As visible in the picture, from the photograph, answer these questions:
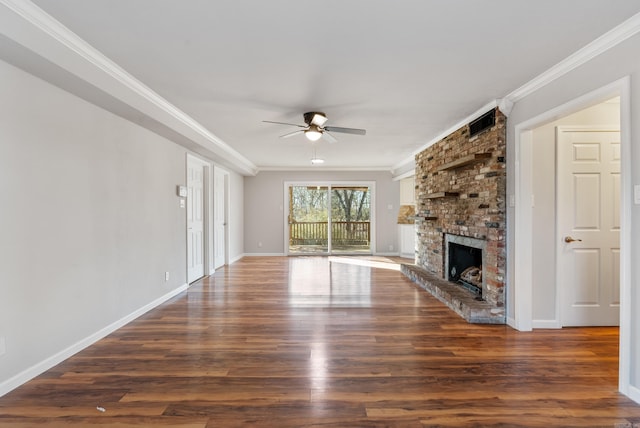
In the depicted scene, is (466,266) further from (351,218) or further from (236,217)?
(236,217)

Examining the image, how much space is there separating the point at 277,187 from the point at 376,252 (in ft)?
10.3

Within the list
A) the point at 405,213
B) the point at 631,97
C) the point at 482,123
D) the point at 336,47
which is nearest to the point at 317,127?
the point at 336,47

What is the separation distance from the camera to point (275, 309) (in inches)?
159

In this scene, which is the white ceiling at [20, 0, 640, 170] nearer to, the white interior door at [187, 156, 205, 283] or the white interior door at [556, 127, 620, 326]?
the white interior door at [556, 127, 620, 326]

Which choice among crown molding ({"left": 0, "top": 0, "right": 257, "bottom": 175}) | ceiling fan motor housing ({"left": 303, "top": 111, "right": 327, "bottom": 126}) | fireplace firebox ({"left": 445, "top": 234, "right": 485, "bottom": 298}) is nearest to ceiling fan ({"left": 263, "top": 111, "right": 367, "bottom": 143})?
ceiling fan motor housing ({"left": 303, "top": 111, "right": 327, "bottom": 126})

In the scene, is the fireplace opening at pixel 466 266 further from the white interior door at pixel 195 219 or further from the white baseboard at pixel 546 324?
the white interior door at pixel 195 219

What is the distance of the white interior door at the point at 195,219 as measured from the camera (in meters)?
5.31

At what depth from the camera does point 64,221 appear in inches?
104

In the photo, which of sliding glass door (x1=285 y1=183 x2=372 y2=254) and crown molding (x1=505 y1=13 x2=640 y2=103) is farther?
sliding glass door (x1=285 y1=183 x2=372 y2=254)

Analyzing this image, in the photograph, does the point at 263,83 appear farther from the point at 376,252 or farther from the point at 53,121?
the point at 376,252

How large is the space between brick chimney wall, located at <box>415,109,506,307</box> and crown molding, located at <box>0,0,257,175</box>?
3.43m

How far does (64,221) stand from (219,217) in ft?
14.1

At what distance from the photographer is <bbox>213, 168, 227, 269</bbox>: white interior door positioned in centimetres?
662

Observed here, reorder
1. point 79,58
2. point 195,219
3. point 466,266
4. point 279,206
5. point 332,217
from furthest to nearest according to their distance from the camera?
1. point 332,217
2. point 279,206
3. point 195,219
4. point 466,266
5. point 79,58
